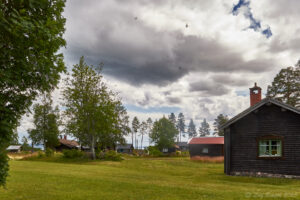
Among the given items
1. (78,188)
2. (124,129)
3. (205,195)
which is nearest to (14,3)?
(78,188)

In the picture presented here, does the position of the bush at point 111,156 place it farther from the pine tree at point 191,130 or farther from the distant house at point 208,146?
the pine tree at point 191,130

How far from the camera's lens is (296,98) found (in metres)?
43.9

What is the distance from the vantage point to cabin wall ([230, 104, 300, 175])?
18719mm

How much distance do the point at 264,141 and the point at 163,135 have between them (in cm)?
5186

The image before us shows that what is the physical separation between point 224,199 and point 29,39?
941cm

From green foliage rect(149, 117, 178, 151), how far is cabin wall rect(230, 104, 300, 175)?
49.9 meters

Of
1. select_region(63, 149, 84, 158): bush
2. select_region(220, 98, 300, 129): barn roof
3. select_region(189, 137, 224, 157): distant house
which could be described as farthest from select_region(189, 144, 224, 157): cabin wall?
select_region(220, 98, 300, 129): barn roof

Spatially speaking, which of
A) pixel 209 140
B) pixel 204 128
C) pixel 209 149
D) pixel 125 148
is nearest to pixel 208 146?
pixel 209 149

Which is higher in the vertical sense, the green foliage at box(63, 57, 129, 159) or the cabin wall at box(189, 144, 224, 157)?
the green foliage at box(63, 57, 129, 159)

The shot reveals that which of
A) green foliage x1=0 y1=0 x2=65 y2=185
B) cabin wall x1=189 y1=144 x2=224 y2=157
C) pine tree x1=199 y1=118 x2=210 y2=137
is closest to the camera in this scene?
green foliage x1=0 y1=0 x2=65 y2=185

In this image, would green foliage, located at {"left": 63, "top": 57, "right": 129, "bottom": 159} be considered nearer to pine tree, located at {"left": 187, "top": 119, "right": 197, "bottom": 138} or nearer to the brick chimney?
the brick chimney

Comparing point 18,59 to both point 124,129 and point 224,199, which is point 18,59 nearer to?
point 224,199

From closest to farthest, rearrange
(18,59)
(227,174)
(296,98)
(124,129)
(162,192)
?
1. (18,59)
2. (162,192)
3. (227,174)
4. (296,98)
5. (124,129)

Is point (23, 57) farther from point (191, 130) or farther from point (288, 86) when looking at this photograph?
point (191, 130)
